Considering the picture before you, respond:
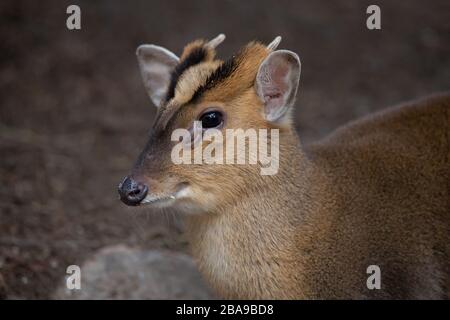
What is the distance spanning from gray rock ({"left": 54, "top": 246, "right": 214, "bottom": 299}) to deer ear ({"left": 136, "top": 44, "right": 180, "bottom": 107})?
4.18ft

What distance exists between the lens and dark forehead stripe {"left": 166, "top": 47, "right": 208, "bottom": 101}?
158 inches

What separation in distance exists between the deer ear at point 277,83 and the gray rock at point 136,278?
160 centimetres

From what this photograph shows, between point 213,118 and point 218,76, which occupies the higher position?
point 218,76

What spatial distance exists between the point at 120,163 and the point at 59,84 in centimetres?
174

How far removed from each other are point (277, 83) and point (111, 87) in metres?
4.57

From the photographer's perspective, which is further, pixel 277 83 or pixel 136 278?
pixel 136 278

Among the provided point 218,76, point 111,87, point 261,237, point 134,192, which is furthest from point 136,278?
point 111,87

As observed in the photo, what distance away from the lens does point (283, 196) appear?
4.02m

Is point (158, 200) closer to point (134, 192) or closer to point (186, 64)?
point (134, 192)

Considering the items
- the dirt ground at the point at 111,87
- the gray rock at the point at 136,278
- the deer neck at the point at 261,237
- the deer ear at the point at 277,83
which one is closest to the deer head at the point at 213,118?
the deer ear at the point at 277,83

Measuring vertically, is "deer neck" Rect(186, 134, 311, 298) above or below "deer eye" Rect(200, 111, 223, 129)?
below

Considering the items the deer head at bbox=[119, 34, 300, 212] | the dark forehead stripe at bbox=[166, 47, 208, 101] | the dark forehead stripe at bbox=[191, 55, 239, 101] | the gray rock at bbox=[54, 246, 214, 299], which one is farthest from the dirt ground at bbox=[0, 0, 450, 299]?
the dark forehead stripe at bbox=[191, 55, 239, 101]

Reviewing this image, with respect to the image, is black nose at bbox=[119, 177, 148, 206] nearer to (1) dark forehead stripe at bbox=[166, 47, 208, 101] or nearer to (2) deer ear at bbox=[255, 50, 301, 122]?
(1) dark forehead stripe at bbox=[166, 47, 208, 101]
